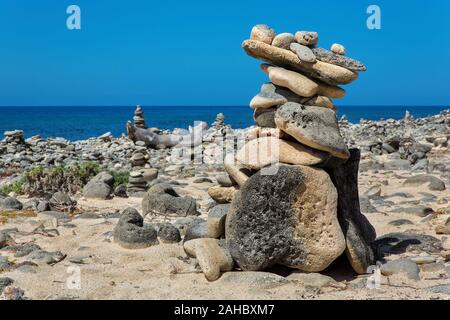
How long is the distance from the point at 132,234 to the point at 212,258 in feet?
6.42

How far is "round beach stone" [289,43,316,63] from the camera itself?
21.1ft

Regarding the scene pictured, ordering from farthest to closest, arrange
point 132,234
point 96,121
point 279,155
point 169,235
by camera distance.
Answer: point 96,121, point 169,235, point 132,234, point 279,155

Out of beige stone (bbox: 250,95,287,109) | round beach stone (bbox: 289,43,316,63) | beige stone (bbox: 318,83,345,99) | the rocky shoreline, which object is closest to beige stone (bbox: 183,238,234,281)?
the rocky shoreline

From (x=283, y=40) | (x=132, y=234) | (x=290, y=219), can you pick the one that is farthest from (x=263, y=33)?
(x=132, y=234)

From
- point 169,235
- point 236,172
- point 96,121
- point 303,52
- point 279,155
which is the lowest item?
point 169,235

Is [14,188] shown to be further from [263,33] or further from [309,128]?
[309,128]

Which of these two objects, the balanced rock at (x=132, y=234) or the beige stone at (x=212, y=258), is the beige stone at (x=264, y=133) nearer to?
the beige stone at (x=212, y=258)

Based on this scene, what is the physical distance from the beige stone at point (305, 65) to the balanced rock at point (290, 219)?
44.6 inches

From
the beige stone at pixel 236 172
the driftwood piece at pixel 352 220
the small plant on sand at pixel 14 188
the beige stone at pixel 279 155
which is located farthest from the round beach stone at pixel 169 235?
the small plant on sand at pixel 14 188

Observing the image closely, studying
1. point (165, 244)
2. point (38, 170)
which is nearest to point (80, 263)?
point (165, 244)

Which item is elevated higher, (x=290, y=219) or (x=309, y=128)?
(x=309, y=128)

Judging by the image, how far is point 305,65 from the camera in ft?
21.4

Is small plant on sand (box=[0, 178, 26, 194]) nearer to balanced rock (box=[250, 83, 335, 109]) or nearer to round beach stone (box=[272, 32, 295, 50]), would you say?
balanced rock (box=[250, 83, 335, 109])

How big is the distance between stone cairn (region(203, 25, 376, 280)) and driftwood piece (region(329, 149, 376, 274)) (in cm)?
1
